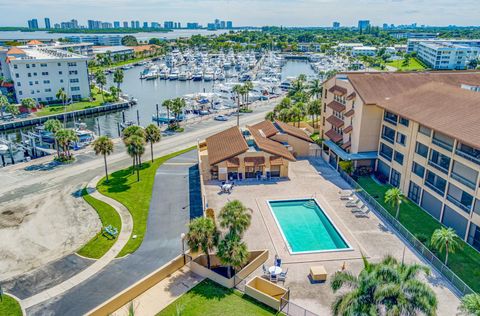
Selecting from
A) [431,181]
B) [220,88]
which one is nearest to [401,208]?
[431,181]

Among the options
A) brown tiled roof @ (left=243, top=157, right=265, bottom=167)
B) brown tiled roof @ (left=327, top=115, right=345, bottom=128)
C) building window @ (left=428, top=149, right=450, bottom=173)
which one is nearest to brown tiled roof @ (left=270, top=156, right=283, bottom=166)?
brown tiled roof @ (left=243, top=157, right=265, bottom=167)

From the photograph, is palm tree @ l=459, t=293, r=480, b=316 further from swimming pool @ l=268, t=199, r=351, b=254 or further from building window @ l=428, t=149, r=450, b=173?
building window @ l=428, t=149, r=450, b=173

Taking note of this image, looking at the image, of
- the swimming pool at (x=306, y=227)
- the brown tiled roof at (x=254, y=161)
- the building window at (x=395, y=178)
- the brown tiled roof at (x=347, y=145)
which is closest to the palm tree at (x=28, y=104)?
the brown tiled roof at (x=254, y=161)

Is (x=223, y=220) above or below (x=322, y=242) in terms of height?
above

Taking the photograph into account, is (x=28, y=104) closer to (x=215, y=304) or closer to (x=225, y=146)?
(x=225, y=146)

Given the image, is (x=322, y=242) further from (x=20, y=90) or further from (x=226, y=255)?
(x=20, y=90)

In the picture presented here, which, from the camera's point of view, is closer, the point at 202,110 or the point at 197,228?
the point at 197,228

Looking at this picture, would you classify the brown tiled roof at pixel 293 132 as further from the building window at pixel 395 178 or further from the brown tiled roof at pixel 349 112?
the building window at pixel 395 178
